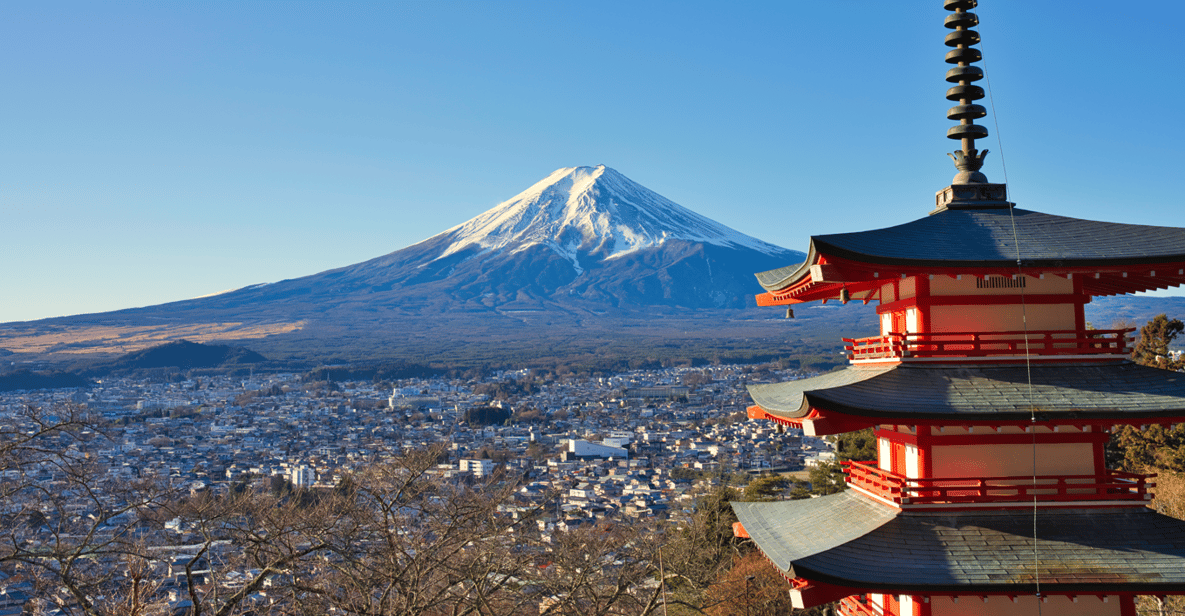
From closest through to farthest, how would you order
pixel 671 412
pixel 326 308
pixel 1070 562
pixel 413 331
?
pixel 1070 562, pixel 671 412, pixel 413 331, pixel 326 308

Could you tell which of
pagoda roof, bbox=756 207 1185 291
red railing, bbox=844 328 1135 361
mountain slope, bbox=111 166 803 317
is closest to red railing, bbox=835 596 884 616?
red railing, bbox=844 328 1135 361

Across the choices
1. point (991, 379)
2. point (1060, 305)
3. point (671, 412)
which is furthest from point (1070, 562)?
point (671, 412)

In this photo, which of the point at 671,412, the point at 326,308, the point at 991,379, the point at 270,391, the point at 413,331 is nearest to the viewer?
the point at 991,379

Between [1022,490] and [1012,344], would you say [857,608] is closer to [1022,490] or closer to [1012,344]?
[1022,490]

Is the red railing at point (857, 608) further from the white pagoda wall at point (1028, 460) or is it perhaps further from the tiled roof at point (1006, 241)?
the tiled roof at point (1006, 241)

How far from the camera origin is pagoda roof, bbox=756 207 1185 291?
731 cm

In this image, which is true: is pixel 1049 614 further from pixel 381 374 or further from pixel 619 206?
pixel 619 206

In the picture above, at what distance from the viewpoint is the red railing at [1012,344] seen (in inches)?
301

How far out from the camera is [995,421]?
7.13 meters

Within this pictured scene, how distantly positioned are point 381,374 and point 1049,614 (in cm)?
10170

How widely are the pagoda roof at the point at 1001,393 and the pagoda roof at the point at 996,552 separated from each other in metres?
0.95

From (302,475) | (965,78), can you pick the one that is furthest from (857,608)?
(302,475)

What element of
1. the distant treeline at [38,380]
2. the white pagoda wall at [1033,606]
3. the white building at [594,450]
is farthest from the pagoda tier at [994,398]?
the distant treeline at [38,380]

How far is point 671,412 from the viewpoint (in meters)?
79.1
